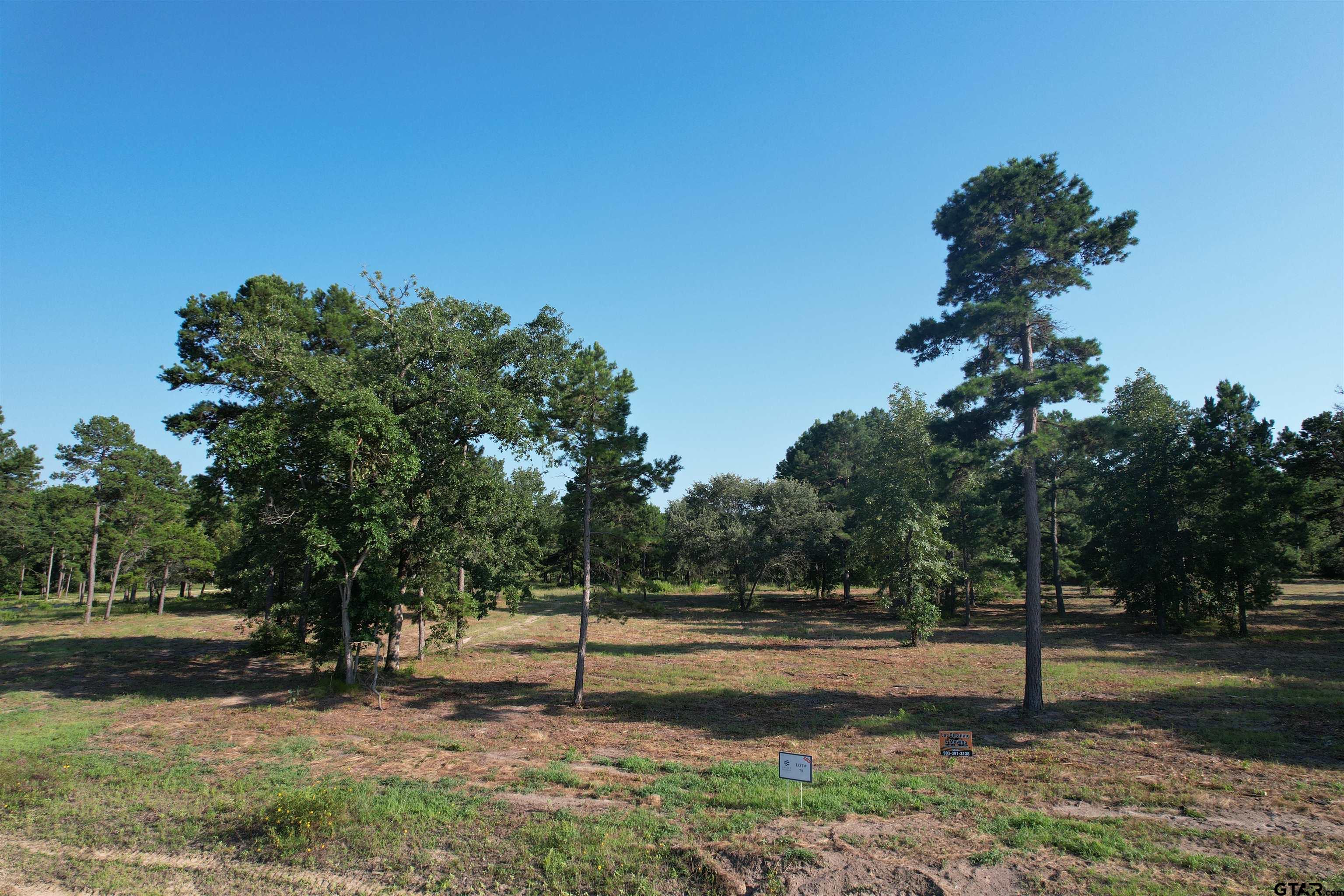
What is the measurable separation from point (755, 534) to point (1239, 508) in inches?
1250

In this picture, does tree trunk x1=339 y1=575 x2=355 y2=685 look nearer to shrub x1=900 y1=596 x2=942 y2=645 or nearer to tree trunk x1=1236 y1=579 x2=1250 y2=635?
shrub x1=900 y1=596 x2=942 y2=645

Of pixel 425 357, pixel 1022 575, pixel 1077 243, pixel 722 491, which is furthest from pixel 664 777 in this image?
pixel 722 491

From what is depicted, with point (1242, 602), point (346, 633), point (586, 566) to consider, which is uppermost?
point (586, 566)

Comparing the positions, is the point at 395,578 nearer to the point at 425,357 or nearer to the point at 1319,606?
the point at 425,357

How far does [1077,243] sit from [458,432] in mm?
21812

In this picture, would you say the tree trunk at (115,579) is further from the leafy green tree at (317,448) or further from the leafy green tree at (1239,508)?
the leafy green tree at (1239,508)

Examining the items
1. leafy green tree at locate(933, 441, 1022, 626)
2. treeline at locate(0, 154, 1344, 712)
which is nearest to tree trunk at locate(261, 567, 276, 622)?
treeline at locate(0, 154, 1344, 712)

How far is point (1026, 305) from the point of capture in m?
17.9

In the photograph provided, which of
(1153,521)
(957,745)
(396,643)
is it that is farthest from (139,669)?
(1153,521)

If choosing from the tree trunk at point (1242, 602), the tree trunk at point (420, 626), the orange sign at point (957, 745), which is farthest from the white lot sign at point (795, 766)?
the tree trunk at point (1242, 602)

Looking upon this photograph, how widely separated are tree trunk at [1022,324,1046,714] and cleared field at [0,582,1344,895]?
107 cm

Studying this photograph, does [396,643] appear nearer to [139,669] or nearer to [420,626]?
[420,626]

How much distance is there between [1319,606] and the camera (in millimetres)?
42062

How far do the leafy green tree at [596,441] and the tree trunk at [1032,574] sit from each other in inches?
436
